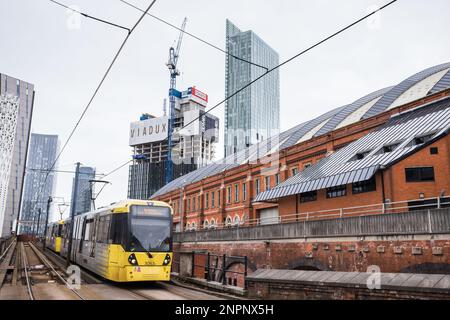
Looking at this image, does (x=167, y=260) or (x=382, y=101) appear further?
(x=382, y=101)

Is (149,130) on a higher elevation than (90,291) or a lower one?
higher

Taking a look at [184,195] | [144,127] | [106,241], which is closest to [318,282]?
[106,241]

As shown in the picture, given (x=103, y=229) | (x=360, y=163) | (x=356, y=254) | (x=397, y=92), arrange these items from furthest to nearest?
1. (x=397, y=92)
2. (x=360, y=163)
3. (x=103, y=229)
4. (x=356, y=254)

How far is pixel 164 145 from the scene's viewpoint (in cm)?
18700

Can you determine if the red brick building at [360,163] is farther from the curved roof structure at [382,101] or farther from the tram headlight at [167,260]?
the tram headlight at [167,260]

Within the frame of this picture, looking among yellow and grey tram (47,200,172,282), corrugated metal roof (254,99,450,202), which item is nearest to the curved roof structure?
corrugated metal roof (254,99,450,202)

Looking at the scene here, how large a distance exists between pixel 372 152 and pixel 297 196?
629 centimetres

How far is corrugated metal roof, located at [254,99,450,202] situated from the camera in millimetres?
21478

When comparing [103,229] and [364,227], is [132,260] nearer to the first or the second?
[103,229]

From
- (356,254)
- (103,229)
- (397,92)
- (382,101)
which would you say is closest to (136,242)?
(103,229)

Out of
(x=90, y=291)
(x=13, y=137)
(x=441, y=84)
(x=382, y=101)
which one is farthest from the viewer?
(x=13, y=137)

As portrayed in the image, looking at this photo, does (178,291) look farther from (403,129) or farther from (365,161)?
(403,129)

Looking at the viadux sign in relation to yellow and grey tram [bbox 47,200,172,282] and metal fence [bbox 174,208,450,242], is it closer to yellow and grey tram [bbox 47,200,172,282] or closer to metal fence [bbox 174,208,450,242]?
metal fence [bbox 174,208,450,242]
